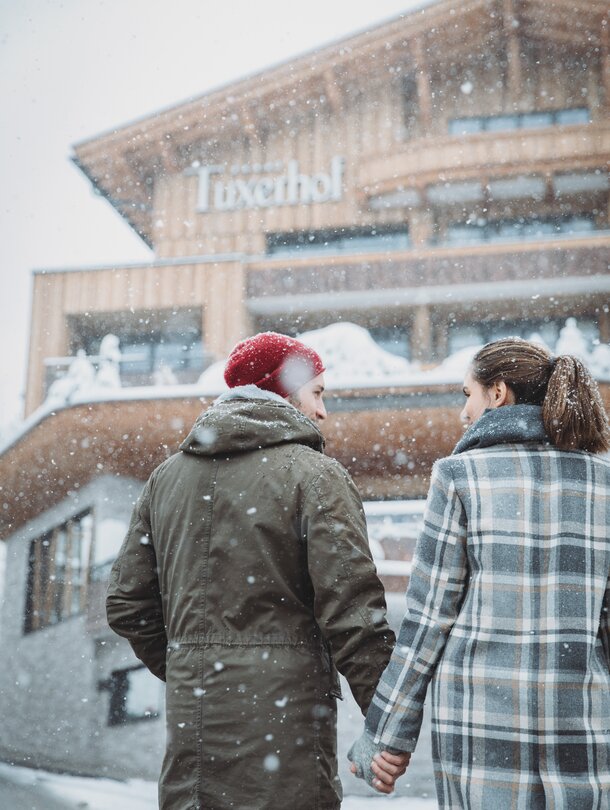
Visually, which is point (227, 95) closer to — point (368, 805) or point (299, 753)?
point (368, 805)

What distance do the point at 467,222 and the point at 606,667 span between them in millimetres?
10831

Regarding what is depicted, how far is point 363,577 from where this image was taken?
6.12ft

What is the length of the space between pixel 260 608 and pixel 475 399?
0.70m

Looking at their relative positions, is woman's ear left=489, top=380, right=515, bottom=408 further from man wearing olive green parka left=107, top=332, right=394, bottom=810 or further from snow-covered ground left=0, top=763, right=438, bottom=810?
snow-covered ground left=0, top=763, right=438, bottom=810

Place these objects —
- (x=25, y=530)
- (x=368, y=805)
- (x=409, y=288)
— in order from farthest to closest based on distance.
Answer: (x=409, y=288) → (x=25, y=530) → (x=368, y=805)

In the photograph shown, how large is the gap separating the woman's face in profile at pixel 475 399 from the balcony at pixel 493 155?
9740mm

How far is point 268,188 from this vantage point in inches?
470

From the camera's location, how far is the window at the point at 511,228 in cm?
1175

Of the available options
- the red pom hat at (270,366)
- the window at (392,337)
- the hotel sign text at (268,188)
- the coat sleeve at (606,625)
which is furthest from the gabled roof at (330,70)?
the coat sleeve at (606,625)

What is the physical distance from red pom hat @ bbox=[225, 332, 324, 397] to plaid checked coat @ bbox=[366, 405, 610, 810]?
47 cm

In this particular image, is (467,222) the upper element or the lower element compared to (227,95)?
lower

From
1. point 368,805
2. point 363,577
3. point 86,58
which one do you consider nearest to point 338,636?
point 363,577

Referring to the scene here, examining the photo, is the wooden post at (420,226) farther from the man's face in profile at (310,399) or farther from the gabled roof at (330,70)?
the man's face in profile at (310,399)

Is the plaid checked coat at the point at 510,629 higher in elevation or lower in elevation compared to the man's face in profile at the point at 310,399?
lower
